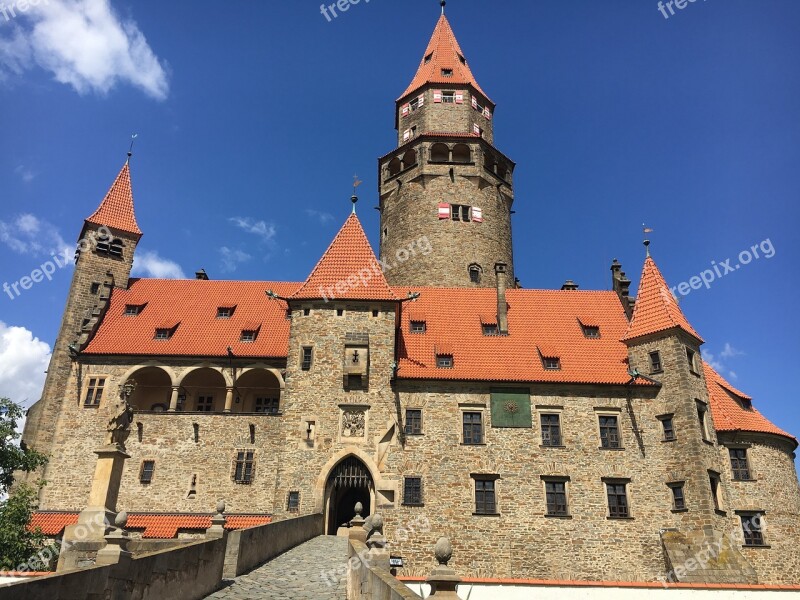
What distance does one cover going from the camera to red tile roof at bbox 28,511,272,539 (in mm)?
20359

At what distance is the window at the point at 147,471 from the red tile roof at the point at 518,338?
9.51 m

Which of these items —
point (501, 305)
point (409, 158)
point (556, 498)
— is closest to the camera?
point (556, 498)

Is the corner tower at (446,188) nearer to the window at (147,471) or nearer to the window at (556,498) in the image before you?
the window at (556,498)

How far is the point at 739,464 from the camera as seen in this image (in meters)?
21.6

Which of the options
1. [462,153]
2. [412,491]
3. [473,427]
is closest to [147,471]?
[412,491]

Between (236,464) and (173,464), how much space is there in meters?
2.25

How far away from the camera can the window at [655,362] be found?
881 inches

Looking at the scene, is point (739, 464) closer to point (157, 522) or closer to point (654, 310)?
point (654, 310)

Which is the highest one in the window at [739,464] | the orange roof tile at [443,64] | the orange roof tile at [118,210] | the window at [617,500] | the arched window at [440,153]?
the orange roof tile at [443,64]

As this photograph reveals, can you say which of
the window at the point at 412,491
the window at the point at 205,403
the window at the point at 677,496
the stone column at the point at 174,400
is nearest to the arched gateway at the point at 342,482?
the window at the point at 412,491

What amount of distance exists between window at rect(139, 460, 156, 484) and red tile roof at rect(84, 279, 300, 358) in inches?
170

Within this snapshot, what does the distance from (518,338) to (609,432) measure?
508cm

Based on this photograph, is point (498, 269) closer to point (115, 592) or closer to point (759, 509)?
point (759, 509)

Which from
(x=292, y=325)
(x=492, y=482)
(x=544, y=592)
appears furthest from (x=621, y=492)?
(x=292, y=325)
